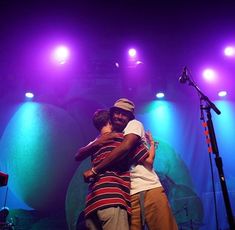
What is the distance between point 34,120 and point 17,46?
148cm

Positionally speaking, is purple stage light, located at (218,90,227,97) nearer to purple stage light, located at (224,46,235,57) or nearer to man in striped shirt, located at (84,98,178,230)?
purple stage light, located at (224,46,235,57)

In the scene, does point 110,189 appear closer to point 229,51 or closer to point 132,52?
point 132,52

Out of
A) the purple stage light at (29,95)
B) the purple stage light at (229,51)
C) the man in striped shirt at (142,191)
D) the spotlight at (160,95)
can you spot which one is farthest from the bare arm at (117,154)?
the purple stage light at (229,51)

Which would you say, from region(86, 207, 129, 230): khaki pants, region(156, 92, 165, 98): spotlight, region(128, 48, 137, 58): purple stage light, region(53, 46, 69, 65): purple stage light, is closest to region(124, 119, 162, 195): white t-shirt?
region(86, 207, 129, 230): khaki pants

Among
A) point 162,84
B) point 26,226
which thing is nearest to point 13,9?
point 162,84

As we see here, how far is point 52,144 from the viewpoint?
4422mm

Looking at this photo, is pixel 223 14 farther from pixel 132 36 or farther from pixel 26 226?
pixel 26 226

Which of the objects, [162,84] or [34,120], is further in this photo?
[162,84]

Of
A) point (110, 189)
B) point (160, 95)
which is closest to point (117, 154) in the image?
point (110, 189)

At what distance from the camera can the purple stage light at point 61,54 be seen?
16.7 ft

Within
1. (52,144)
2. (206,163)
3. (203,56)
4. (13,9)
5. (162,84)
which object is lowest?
(206,163)

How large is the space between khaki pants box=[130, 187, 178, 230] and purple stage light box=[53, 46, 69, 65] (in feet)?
13.3

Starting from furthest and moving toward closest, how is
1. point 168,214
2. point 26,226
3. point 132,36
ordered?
point 132,36, point 26,226, point 168,214

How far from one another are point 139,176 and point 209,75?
4595mm
